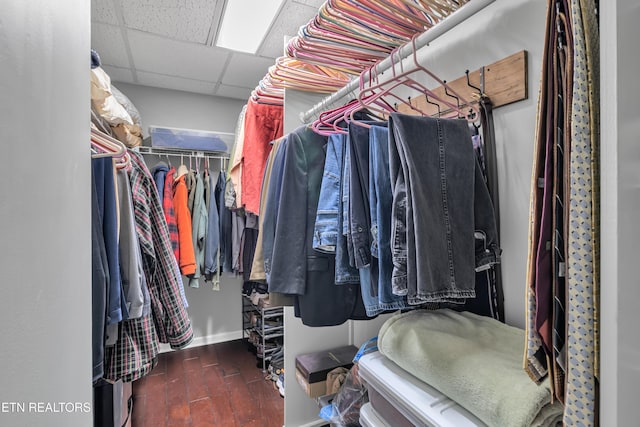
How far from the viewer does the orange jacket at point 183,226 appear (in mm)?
2269

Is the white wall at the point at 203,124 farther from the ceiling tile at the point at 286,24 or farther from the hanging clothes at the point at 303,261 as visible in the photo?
the hanging clothes at the point at 303,261

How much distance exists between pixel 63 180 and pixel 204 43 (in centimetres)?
195

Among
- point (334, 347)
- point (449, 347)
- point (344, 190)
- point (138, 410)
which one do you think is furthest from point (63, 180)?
point (138, 410)

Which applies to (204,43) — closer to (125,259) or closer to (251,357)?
(125,259)

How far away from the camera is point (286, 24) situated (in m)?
1.83

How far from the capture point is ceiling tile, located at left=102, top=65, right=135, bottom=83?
2.39 meters

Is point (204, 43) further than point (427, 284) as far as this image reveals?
Yes

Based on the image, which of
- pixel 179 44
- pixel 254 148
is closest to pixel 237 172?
pixel 254 148

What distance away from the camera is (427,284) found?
2.28ft

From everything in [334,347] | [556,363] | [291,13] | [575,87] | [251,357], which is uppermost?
[291,13]

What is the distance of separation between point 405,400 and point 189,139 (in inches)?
100

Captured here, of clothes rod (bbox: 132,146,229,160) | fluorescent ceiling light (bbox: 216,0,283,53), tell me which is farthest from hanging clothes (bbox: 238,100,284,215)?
clothes rod (bbox: 132,146,229,160)

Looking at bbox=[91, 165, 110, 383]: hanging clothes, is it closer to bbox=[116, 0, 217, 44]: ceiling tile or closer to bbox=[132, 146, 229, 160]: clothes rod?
bbox=[116, 0, 217, 44]: ceiling tile

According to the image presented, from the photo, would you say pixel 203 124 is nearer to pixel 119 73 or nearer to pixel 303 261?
pixel 119 73
